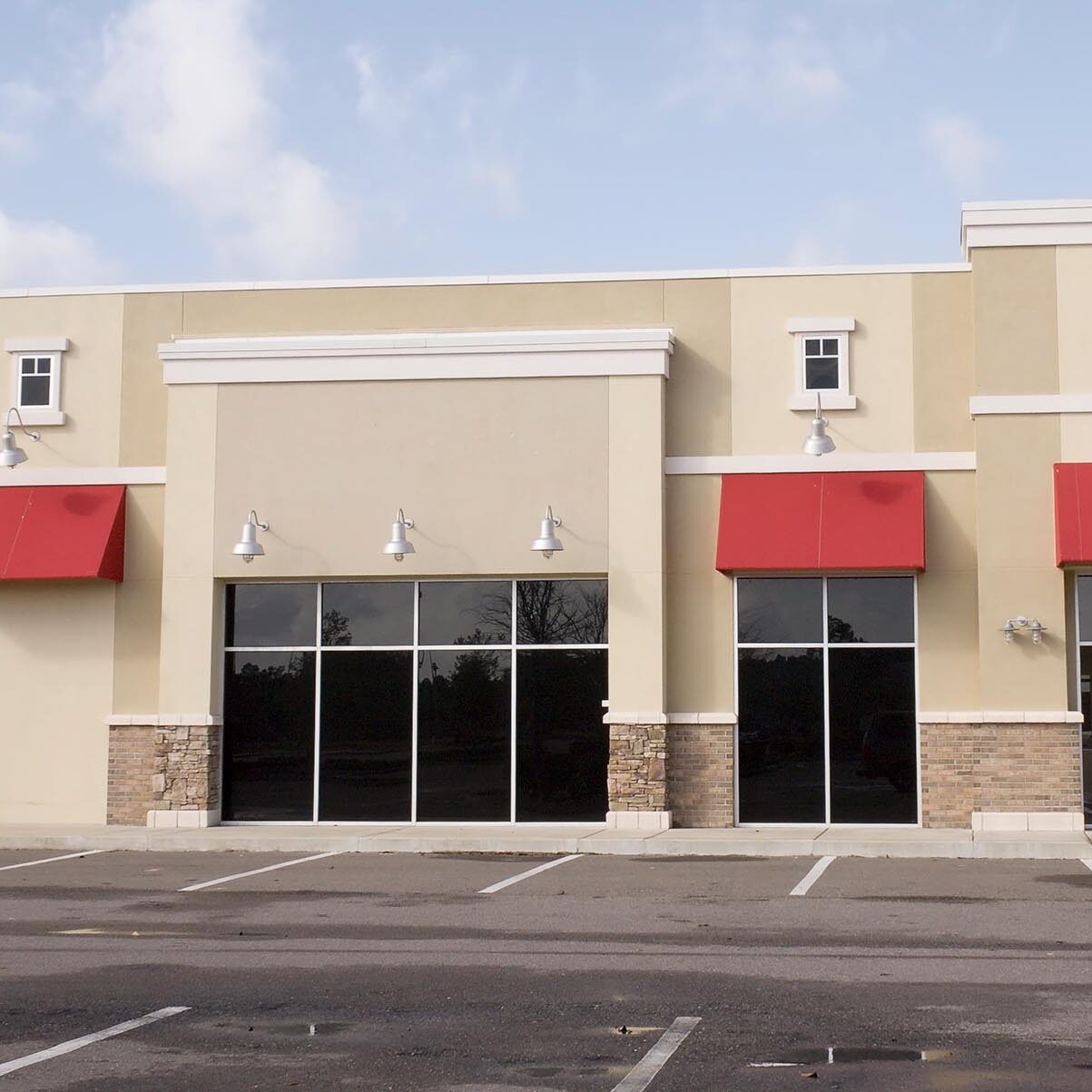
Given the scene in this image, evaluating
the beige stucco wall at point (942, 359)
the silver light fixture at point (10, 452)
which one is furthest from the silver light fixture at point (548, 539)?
the silver light fixture at point (10, 452)

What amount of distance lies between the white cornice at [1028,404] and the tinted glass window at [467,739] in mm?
7037

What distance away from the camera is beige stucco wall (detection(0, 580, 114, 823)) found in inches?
867

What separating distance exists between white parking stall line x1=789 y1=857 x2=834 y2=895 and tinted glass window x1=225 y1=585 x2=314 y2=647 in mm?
8162

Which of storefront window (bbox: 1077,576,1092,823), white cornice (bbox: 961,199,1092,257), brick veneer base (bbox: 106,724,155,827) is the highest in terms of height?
white cornice (bbox: 961,199,1092,257)

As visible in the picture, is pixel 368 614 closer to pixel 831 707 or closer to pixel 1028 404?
pixel 831 707

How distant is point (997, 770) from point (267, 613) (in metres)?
10.0

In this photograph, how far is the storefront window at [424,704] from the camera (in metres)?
21.2

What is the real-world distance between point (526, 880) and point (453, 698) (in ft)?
19.4

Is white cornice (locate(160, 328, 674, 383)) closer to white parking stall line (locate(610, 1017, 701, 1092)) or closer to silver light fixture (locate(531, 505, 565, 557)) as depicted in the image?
silver light fixture (locate(531, 505, 565, 557))

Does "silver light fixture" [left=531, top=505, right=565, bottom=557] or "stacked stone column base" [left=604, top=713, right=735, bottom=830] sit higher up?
"silver light fixture" [left=531, top=505, right=565, bottom=557]

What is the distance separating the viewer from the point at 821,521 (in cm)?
2061

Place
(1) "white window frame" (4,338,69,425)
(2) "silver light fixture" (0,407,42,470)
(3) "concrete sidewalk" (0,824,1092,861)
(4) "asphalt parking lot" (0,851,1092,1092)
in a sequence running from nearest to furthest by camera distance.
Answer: (4) "asphalt parking lot" (0,851,1092,1092) → (3) "concrete sidewalk" (0,824,1092,861) → (2) "silver light fixture" (0,407,42,470) → (1) "white window frame" (4,338,69,425)

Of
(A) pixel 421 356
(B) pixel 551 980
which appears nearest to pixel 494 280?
(A) pixel 421 356

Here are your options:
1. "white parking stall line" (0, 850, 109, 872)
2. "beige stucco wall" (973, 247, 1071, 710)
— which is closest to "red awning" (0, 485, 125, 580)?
"white parking stall line" (0, 850, 109, 872)
